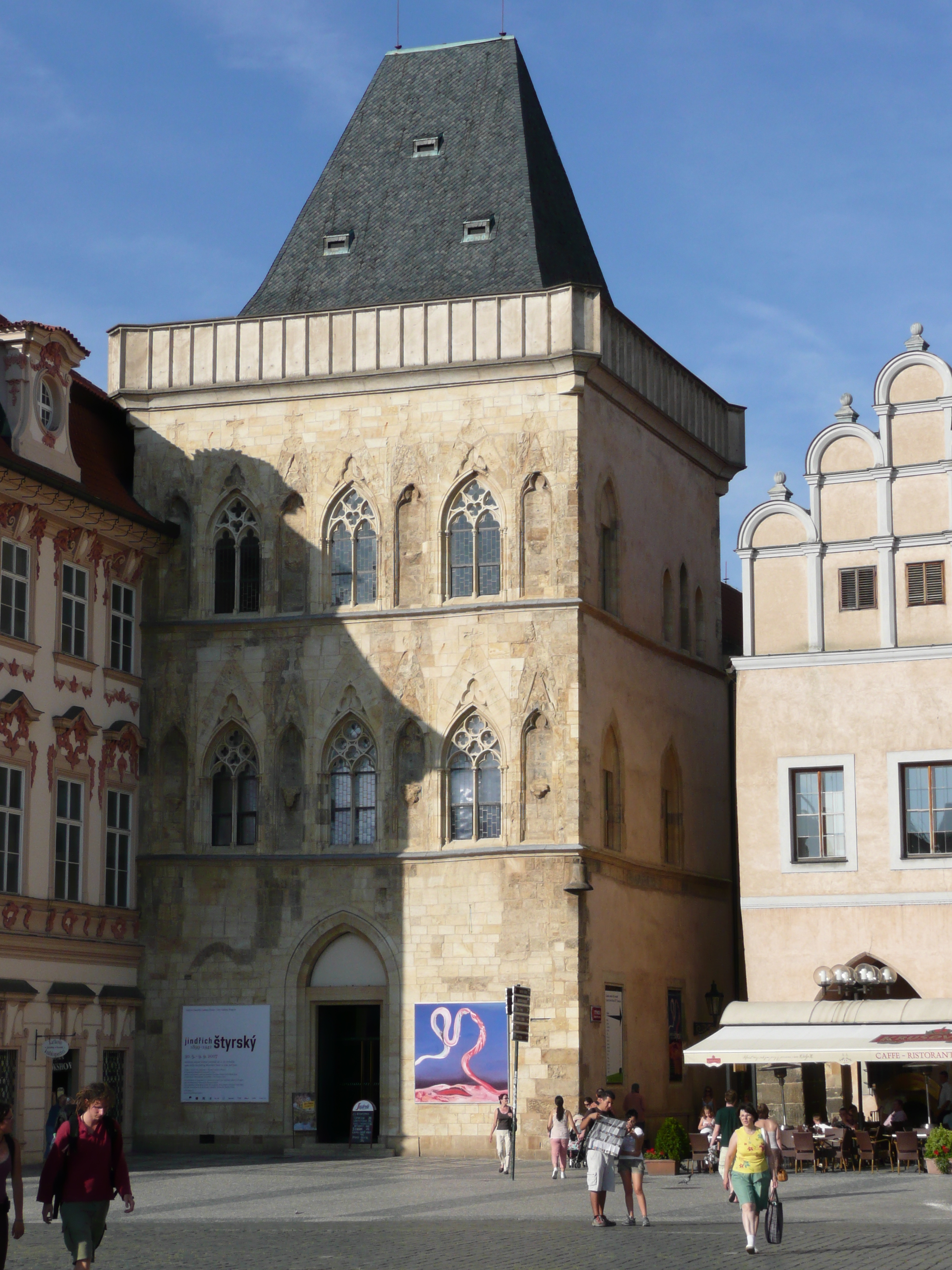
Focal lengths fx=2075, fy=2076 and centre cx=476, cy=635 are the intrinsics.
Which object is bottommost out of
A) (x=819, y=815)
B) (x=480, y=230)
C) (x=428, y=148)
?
(x=819, y=815)

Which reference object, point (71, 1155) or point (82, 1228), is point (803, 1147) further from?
point (71, 1155)

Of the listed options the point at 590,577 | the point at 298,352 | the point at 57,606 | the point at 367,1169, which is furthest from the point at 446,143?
the point at 367,1169

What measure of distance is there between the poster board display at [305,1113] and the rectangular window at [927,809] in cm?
1047

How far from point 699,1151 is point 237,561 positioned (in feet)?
42.8

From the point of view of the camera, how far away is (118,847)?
35031 millimetres

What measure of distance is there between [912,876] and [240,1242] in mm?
16245

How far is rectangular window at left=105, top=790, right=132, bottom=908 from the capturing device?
34625 millimetres

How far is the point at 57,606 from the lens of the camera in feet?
109

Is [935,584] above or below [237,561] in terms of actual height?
below

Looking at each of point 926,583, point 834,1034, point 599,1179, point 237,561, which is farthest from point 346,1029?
point 599,1179

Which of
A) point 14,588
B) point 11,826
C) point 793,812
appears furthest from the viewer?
point 793,812

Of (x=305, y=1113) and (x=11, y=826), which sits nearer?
(x=11, y=826)

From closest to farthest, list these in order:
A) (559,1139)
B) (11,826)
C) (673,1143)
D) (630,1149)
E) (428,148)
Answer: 1. (630,1149)
2. (559,1139)
3. (673,1143)
4. (11,826)
5. (428,148)

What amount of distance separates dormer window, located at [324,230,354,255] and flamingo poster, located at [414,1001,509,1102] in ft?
47.8
